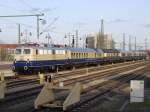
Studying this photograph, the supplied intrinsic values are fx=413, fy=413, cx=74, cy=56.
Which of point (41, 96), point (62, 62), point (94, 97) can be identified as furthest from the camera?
point (62, 62)

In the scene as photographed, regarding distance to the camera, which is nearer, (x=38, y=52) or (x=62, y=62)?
(x=38, y=52)

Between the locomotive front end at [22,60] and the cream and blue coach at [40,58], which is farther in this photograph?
the cream and blue coach at [40,58]

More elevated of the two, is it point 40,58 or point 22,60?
point 40,58

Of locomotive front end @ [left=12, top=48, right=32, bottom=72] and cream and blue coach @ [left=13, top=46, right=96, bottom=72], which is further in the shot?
cream and blue coach @ [left=13, top=46, right=96, bottom=72]

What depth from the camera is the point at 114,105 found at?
19.8m

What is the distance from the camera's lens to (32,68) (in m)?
43.6

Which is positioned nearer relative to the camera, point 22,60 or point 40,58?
point 22,60

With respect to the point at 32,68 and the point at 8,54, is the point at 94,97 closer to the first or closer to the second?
the point at 32,68

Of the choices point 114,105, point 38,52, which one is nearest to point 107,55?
point 38,52

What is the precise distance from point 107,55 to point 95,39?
80771 millimetres

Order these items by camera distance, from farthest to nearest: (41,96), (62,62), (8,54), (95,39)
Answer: (95,39)
(8,54)
(62,62)
(41,96)

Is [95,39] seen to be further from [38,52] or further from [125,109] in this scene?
[125,109]

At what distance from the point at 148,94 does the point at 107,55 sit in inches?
2267

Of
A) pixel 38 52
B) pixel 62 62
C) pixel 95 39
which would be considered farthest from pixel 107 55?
pixel 95 39
